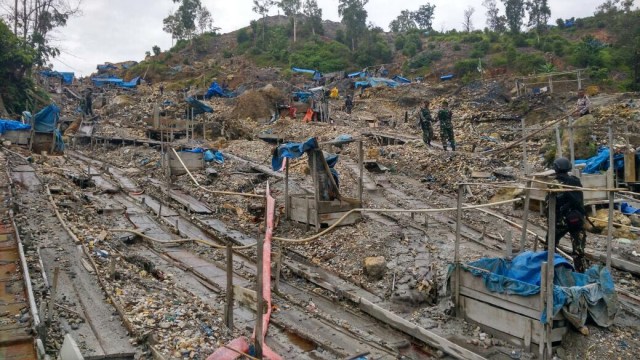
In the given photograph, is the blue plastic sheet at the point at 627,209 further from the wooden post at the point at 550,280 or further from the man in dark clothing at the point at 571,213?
the wooden post at the point at 550,280

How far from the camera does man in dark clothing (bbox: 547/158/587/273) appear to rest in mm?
7016

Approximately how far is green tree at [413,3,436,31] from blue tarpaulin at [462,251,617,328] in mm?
76416

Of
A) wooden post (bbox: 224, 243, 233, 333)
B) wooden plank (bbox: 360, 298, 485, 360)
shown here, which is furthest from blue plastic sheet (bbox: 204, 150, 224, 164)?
wooden post (bbox: 224, 243, 233, 333)

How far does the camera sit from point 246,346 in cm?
559

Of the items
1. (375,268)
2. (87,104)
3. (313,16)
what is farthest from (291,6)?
(375,268)

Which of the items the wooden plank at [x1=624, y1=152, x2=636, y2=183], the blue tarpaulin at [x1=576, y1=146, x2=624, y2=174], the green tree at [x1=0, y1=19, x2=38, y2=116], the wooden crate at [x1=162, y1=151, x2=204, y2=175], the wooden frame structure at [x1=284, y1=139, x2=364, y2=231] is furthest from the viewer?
the green tree at [x1=0, y1=19, x2=38, y2=116]

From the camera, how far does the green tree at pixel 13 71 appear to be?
82.2 feet

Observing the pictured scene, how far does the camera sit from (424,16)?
7856 cm

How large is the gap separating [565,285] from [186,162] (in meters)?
13.0

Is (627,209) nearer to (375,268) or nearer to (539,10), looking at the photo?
(375,268)

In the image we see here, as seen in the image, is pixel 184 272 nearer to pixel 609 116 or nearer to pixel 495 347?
pixel 495 347

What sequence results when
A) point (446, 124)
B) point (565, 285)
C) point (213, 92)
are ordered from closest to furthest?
1. point (565, 285)
2. point (446, 124)
3. point (213, 92)

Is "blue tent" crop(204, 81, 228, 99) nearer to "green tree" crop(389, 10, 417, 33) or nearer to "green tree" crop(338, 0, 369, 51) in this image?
"green tree" crop(338, 0, 369, 51)

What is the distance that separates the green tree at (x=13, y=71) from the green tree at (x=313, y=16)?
139 ft
